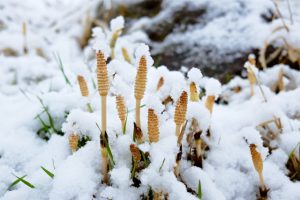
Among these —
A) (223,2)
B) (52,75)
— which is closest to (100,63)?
(52,75)

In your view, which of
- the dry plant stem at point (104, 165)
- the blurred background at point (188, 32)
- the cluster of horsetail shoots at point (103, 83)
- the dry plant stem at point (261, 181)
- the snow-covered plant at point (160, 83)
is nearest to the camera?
the cluster of horsetail shoots at point (103, 83)

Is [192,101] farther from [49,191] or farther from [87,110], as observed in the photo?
[49,191]

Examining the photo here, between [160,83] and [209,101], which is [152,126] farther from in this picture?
[160,83]

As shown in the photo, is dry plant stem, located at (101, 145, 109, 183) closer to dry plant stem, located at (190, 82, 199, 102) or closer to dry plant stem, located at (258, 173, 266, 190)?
dry plant stem, located at (190, 82, 199, 102)

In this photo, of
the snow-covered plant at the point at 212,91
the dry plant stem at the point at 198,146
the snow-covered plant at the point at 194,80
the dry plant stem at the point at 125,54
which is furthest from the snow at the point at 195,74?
the dry plant stem at the point at 125,54

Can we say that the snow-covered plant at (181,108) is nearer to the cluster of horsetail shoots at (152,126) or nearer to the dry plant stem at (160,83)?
the cluster of horsetail shoots at (152,126)

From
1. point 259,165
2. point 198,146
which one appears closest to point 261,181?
point 259,165
